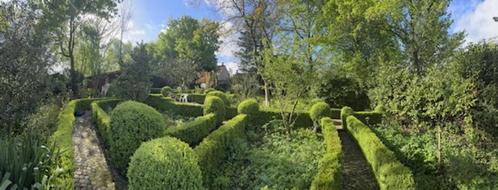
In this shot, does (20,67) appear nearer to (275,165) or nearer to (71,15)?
(275,165)

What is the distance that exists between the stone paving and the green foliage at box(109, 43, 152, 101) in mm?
7210

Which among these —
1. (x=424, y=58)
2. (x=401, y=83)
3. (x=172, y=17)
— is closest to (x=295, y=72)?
(x=401, y=83)

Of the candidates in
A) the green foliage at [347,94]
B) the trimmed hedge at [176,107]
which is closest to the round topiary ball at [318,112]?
the trimmed hedge at [176,107]

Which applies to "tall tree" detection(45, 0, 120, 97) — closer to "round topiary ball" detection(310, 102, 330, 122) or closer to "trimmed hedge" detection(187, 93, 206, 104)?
"trimmed hedge" detection(187, 93, 206, 104)

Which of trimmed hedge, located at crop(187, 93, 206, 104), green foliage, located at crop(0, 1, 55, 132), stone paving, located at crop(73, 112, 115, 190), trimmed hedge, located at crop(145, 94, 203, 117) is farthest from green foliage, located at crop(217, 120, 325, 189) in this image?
trimmed hedge, located at crop(187, 93, 206, 104)

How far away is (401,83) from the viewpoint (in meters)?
12.4

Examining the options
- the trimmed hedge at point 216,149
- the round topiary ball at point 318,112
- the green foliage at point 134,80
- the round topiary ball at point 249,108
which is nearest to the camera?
the trimmed hedge at point 216,149

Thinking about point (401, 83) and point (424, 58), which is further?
point (424, 58)

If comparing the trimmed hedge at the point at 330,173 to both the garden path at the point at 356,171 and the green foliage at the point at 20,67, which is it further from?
the green foliage at the point at 20,67

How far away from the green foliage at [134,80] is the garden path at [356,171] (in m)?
12.4

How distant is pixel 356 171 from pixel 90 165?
21.9ft

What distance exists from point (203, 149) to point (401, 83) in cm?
808

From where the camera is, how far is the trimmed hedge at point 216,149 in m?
7.65

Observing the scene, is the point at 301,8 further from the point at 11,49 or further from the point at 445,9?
the point at 11,49
